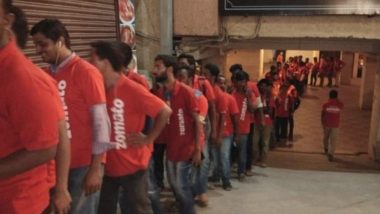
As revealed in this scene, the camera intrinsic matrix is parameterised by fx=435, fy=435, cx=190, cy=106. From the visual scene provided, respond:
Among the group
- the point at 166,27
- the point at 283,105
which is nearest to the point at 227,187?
the point at 166,27

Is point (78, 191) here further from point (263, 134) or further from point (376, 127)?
point (376, 127)

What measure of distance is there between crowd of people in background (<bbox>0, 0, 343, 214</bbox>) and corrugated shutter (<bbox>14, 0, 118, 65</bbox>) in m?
1.24

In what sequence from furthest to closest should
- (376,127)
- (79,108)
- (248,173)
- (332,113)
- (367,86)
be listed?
(367,86)
(376,127)
(332,113)
(248,173)
(79,108)

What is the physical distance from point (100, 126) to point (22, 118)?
1.04 m

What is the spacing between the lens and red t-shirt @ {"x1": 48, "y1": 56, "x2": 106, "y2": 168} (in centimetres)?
277

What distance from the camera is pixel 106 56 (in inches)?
126

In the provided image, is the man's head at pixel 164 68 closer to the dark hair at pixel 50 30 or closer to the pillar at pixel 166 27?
the dark hair at pixel 50 30

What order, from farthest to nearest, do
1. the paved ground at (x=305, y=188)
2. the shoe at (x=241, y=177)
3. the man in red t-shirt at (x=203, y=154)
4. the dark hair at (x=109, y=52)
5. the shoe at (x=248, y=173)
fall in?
the shoe at (x=248, y=173)
the shoe at (x=241, y=177)
the paved ground at (x=305, y=188)
the man in red t-shirt at (x=203, y=154)
the dark hair at (x=109, y=52)

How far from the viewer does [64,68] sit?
282cm

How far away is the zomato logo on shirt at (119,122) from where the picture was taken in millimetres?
3242

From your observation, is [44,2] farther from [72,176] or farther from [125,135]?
[72,176]

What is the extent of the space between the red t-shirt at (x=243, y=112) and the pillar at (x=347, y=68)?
1827cm

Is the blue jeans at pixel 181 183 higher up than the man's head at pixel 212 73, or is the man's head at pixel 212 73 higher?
the man's head at pixel 212 73

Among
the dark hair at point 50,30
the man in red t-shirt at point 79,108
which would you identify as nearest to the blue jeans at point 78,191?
the man in red t-shirt at point 79,108
